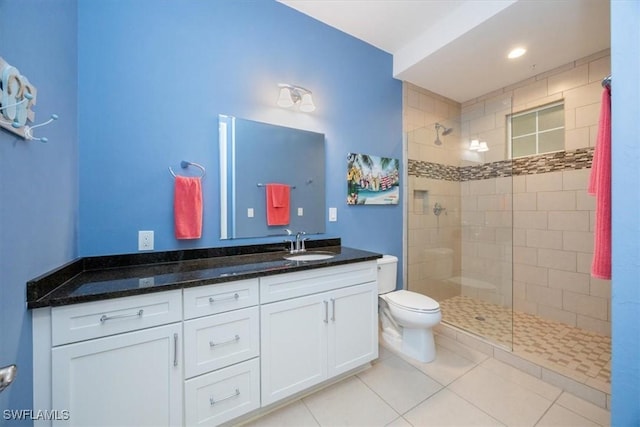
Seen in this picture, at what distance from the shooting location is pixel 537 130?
2.56 meters

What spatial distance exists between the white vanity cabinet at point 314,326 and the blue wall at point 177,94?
1.92ft

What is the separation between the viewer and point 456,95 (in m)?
2.88

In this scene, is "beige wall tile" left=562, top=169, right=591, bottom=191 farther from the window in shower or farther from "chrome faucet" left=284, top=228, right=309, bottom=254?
"chrome faucet" left=284, top=228, right=309, bottom=254

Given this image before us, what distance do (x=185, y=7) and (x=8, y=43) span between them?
3.67 ft

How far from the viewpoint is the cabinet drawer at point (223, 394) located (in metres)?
1.12

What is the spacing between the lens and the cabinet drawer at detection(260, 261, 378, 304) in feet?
4.31

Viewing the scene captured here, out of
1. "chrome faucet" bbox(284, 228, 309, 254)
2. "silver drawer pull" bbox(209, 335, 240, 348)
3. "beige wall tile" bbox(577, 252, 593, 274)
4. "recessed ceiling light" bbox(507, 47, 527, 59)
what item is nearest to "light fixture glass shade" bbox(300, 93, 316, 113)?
"chrome faucet" bbox(284, 228, 309, 254)

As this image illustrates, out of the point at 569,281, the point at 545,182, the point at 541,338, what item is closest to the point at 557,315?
the point at 569,281

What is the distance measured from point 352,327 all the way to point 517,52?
268 cm

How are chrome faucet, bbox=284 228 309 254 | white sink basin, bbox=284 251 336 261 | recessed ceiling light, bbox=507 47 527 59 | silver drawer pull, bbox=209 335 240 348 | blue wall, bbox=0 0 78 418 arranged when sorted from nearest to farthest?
blue wall, bbox=0 0 78 418 → silver drawer pull, bbox=209 335 240 348 → white sink basin, bbox=284 251 336 261 → chrome faucet, bbox=284 228 309 254 → recessed ceiling light, bbox=507 47 527 59

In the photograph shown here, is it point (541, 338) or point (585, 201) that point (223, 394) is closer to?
point (541, 338)

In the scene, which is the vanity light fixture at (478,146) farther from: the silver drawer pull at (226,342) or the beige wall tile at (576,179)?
the silver drawer pull at (226,342)

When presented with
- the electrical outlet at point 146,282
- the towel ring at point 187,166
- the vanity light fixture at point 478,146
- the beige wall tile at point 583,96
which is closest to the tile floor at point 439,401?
the electrical outlet at point 146,282

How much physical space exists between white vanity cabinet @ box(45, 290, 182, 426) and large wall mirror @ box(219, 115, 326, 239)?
70cm
